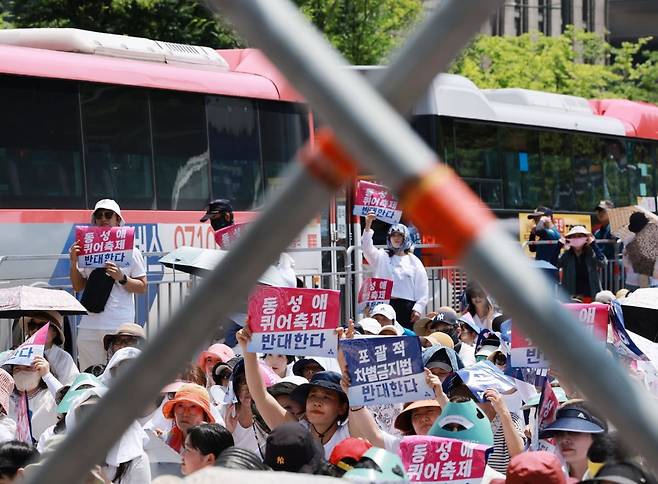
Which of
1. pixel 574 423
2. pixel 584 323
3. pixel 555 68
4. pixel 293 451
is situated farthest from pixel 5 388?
pixel 555 68

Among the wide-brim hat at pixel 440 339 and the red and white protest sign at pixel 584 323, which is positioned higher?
the red and white protest sign at pixel 584 323

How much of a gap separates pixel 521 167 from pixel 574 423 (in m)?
15.4

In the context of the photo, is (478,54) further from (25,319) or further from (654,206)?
(25,319)

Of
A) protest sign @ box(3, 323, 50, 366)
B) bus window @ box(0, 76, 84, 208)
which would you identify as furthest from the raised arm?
bus window @ box(0, 76, 84, 208)

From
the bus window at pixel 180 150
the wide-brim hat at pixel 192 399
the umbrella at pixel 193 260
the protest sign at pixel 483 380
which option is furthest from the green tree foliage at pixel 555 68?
the wide-brim hat at pixel 192 399

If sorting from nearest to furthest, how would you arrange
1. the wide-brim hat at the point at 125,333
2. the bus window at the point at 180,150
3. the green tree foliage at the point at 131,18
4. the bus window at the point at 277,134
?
the wide-brim hat at the point at 125,333, the bus window at the point at 180,150, the bus window at the point at 277,134, the green tree foliage at the point at 131,18

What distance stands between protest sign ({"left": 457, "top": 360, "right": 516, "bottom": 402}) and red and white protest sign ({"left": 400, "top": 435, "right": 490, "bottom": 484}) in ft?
5.61

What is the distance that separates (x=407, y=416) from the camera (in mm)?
6555

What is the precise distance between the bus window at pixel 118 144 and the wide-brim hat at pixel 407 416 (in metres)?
7.49

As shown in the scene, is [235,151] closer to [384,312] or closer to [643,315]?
[384,312]

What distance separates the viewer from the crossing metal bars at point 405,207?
55.9 inches

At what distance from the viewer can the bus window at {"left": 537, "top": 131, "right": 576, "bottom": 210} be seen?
2131cm

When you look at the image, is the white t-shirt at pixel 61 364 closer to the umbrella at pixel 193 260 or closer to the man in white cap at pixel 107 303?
the man in white cap at pixel 107 303

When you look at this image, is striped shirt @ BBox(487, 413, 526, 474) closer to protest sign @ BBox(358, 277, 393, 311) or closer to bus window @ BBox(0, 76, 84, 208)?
protest sign @ BBox(358, 277, 393, 311)
